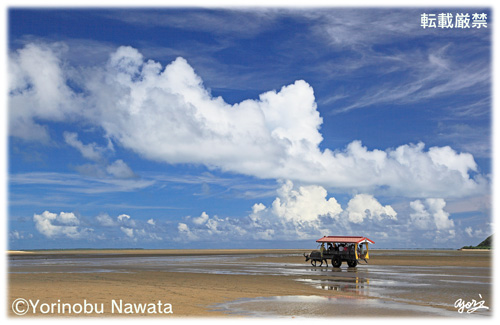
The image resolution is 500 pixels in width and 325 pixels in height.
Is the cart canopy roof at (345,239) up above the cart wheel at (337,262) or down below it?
above

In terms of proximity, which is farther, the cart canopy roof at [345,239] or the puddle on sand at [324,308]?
the cart canopy roof at [345,239]

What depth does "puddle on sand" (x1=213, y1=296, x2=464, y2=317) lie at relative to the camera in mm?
19094

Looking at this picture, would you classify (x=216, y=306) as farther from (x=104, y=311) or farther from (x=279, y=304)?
(x=104, y=311)

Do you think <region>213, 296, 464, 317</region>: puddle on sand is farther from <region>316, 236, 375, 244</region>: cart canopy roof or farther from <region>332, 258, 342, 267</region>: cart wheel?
<region>332, 258, 342, 267</region>: cart wheel

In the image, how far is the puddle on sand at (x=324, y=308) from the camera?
19.1 m

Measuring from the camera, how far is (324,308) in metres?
20.5

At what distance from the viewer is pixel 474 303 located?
75.8ft
